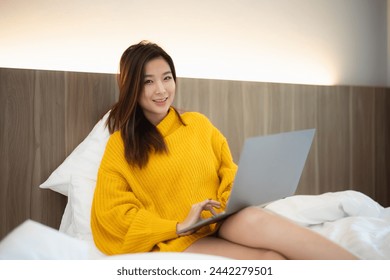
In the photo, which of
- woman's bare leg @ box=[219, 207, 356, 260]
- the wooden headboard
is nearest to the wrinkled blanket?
woman's bare leg @ box=[219, 207, 356, 260]

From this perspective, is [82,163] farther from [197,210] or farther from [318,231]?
[318,231]

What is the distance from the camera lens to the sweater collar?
134cm

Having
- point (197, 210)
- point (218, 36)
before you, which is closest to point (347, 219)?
point (197, 210)

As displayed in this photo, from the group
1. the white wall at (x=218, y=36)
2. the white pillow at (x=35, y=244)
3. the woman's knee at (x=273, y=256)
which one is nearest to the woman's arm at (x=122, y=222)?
the woman's knee at (x=273, y=256)

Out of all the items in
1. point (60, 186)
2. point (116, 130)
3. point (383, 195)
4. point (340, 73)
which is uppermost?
point (340, 73)

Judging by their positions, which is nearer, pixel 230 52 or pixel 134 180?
pixel 134 180

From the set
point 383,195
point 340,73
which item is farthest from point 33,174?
point 383,195

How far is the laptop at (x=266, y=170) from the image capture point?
0.97 metres

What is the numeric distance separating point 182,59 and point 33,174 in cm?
66

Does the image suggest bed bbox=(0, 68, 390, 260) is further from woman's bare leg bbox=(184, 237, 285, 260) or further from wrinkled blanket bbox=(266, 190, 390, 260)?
woman's bare leg bbox=(184, 237, 285, 260)

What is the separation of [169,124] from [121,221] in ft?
1.12

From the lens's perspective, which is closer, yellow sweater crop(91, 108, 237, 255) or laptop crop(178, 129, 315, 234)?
laptop crop(178, 129, 315, 234)
